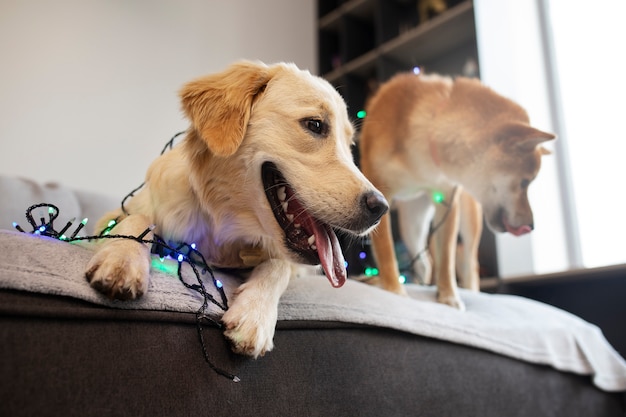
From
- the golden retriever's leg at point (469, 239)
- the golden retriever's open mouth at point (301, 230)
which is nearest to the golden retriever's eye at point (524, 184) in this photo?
the golden retriever's leg at point (469, 239)

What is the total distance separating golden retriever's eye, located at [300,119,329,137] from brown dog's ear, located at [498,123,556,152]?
2.11ft

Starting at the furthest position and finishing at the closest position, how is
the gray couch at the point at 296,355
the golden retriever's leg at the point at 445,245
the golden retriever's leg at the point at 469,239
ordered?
the golden retriever's leg at the point at 469,239
the golden retriever's leg at the point at 445,245
the gray couch at the point at 296,355

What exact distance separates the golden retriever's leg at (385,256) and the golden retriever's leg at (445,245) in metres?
0.17

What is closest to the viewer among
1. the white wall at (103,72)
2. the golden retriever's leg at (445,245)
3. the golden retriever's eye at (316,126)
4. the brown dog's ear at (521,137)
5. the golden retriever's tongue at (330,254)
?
the golden retriever's tongue at (330,254)

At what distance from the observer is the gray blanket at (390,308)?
56 centimetres

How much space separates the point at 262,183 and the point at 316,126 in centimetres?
16

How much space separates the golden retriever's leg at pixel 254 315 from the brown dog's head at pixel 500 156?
2.58 feet

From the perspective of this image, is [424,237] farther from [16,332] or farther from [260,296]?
[16,332]

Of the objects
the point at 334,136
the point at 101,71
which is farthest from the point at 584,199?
the point at 101,71

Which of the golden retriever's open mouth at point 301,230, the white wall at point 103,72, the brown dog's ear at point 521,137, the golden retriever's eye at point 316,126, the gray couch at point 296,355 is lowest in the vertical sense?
the gray couch at point 296,355

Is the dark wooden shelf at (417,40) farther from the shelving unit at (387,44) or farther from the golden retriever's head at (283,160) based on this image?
the golden retriever's head at (283,160)

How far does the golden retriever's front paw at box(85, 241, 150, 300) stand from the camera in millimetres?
570

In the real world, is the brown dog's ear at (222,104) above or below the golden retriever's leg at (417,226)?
above

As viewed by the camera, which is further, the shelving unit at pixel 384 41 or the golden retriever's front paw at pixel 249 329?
the shelving unit at pixel 384 41
